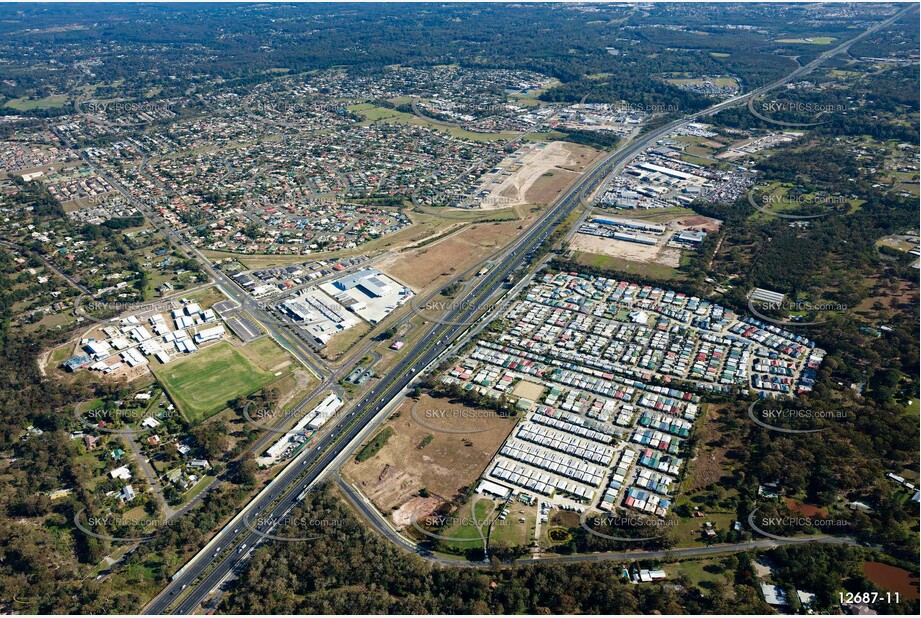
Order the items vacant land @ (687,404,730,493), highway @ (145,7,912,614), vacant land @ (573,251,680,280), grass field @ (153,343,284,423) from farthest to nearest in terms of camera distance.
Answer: vacant land @ (573,251,680,280)
grass field @ (153,343,284,423)
vacant land @ (687,404,730,493)
highway @ (145,7,912,614)

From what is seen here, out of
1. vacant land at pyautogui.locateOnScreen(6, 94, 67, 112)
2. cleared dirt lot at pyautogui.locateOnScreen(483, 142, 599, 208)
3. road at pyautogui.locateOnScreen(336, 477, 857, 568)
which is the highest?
cleared dirt lot at pyautogui.locateOnScreen(483, 142, 599, 208)

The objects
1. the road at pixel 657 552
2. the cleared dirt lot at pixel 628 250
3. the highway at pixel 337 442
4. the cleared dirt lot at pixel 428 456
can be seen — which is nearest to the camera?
the highway at pixel 337 442

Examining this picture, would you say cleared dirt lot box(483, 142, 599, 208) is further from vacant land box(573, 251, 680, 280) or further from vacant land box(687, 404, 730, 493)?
vacant land box(687, 404, 730, 493)

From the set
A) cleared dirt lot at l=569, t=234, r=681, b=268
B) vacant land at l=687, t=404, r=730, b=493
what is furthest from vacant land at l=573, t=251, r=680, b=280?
vacant land at l=687, t=404, r=730, b=493

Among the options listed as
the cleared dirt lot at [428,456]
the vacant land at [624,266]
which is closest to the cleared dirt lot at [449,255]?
the vacant land at [624,266]

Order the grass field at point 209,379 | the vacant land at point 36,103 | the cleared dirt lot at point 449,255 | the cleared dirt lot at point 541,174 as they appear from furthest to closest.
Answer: the vacant land at point 36,103 < the cleared dirt lot at point 541,174 < the cleared dirt lot at point 449,255 < the grass field at point 209,379

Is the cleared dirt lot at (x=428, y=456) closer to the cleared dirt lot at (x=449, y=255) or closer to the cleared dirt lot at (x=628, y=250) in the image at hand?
the cleared dirt lot at (x=449, y=255)
